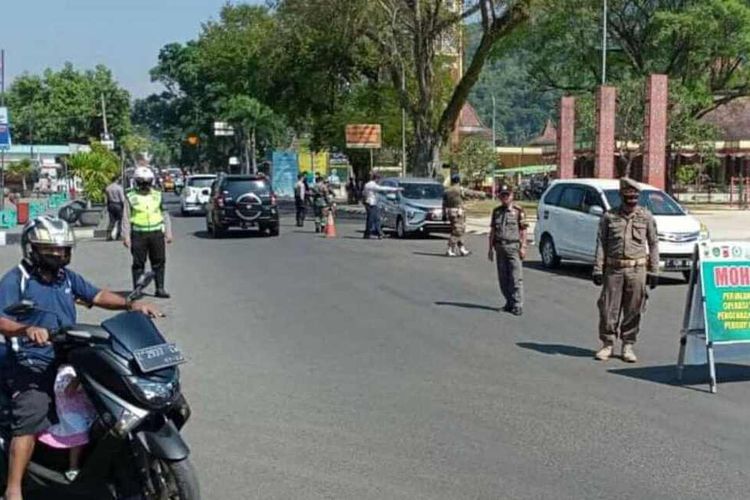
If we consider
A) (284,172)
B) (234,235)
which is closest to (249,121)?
(284,172)

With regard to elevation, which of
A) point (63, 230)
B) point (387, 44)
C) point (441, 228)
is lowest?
point (441, 228)

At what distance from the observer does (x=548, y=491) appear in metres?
6.00

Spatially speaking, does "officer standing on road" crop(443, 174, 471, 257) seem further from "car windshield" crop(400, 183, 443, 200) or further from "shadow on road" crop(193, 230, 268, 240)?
"shadow on road" crop(193, 230, 268, 240)

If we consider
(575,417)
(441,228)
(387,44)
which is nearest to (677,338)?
(575,417)

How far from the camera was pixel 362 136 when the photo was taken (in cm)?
4844

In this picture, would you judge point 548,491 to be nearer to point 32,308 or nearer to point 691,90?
point 32,308

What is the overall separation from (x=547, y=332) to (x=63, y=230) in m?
7.85

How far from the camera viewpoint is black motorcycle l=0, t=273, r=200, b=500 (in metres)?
4.77

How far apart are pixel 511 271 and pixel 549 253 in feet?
23.0

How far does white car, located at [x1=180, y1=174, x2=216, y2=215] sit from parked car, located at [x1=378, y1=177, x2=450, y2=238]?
1541 centimetres

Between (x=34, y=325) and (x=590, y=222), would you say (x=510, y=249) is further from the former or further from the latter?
(x=34, y=325)

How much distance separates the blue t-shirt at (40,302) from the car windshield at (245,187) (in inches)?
918

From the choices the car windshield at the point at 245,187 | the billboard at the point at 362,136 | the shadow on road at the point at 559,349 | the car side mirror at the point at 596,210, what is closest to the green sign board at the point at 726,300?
the shadow on road at the point at 559,349

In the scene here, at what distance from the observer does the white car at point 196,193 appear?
1695 inches
